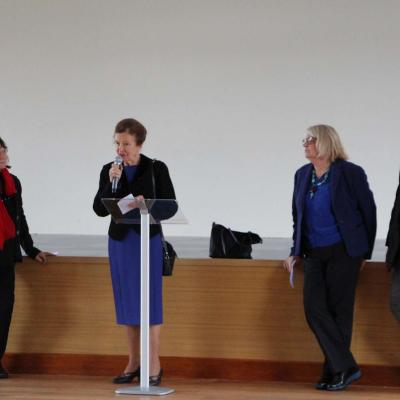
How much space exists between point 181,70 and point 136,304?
10.1 m

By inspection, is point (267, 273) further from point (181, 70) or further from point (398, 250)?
point (181, 70)

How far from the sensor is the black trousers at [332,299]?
487cm

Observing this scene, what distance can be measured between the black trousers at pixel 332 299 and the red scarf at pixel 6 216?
1589 mm

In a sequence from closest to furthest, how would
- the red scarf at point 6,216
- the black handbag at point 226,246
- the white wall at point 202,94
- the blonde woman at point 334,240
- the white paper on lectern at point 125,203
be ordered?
the white paper on lectern at point 125,203
the blonde woman at point 334,240
the red scarf at point 6,216
the black handbag at point 226,246
the white wall at point 202,94

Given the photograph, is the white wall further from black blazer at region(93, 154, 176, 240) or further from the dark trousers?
black blazer at region(93, 154, 176, 240)

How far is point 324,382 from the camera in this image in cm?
499

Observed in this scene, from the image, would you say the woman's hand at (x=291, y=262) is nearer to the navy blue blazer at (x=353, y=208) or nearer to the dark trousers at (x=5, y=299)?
the navy blue blazer at (x=353, y=208)

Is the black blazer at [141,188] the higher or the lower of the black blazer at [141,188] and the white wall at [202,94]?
the lower

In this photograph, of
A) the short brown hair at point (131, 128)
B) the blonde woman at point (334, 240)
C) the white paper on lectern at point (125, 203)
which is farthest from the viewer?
the short brown hair at point (131, 128)

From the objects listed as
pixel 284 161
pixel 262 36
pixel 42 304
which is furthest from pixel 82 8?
pixel 42 304

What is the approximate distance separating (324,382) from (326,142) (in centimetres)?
122

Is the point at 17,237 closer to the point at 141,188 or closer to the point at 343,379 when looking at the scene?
the point at 141,188

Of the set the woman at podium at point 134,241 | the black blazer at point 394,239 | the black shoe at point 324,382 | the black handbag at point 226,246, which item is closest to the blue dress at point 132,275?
the woman at podium at point 134,241

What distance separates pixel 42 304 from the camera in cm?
551
